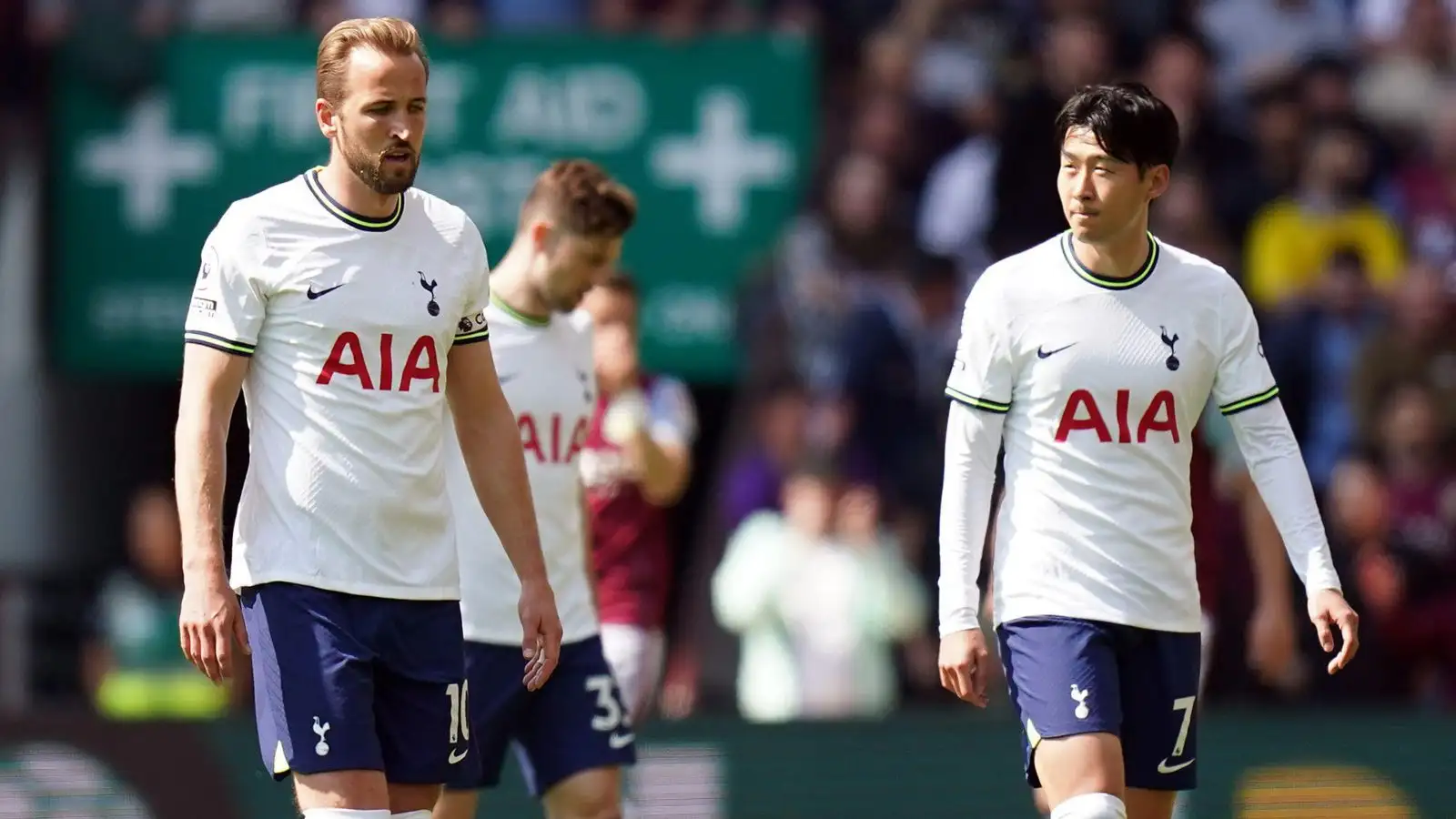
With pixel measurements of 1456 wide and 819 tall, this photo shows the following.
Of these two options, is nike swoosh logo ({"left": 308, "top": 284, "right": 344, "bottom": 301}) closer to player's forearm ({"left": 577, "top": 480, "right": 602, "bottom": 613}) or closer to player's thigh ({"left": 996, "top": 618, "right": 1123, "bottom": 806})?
player's forearm ({"left": 577, "top": 480, "right": 602, "bottom": 613})

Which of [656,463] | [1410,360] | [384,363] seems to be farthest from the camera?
[1410,360]

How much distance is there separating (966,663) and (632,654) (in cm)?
367

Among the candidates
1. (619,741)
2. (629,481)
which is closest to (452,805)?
(619,741)

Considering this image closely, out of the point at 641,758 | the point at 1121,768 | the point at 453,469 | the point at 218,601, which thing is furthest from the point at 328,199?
the point at 641,758

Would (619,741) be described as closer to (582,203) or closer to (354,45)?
(582,203)

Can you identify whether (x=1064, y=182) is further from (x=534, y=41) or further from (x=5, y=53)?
(x=5, y=53)

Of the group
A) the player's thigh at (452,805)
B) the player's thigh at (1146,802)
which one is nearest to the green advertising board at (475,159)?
the player's thigh at (452,805)

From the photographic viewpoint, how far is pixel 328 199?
18.1ft

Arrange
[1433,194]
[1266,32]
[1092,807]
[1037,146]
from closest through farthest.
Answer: [1092,807]
[1037,146]
[1433,194]
[1266,32]

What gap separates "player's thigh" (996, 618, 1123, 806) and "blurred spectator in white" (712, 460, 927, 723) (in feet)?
16.9

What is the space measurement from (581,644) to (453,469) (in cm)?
68

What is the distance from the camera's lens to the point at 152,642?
37.3 ft

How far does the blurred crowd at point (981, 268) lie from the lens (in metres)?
11.2

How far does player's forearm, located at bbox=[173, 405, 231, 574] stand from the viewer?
5172mm
